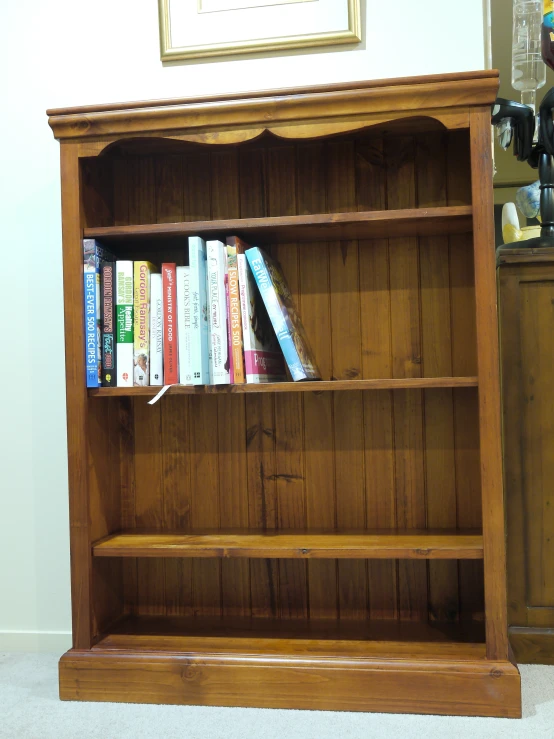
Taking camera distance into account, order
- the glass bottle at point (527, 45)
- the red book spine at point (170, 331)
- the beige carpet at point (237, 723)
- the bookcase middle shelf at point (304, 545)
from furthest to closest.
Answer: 1. the glass bottle at point (527, 45)
2. the red book spine at point (170, 331)
3. the bookcase middle shelf at point (304, 545)
4. the beige carpet at point (237, 723)

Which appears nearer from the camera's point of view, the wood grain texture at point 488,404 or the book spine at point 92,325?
the wood grain texture at point 488,404

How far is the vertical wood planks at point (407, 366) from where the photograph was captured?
1588mm

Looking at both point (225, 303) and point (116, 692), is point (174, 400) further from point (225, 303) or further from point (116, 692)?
point (116, 692)

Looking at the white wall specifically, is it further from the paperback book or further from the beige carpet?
the paperback book

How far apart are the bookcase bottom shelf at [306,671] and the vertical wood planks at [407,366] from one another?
0.12 meters

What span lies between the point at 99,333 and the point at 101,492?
371mm

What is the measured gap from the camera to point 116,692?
4.65 feet

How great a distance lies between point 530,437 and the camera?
154 cm

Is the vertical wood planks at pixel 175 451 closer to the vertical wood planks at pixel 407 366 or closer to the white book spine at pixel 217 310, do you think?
the white book spine at pixel 217 310

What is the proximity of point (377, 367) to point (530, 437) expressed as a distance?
379 mm

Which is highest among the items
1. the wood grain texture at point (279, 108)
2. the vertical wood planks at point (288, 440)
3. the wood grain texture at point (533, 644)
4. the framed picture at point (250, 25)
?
the framed picture at point (250, 25)

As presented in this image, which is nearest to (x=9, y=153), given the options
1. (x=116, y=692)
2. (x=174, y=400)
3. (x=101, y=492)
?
(x=174, y=400)

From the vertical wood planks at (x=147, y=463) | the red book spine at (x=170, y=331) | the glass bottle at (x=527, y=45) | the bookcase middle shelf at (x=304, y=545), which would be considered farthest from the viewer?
the glass bottle at (x=527, y=45)

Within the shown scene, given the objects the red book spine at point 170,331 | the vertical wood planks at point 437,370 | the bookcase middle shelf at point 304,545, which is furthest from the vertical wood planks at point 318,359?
the red book spine at point 170,331
